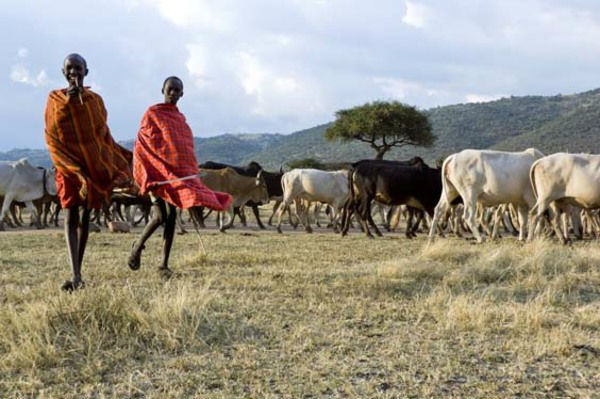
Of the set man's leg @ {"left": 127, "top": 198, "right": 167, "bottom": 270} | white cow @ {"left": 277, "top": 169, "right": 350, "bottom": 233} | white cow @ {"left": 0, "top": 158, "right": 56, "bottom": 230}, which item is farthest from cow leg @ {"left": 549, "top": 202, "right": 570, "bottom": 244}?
white cow @ {"left": 0, "top": 158, "right": 56, "bottom": 230}

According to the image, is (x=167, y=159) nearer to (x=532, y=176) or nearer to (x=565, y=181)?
(x=565, y=181)

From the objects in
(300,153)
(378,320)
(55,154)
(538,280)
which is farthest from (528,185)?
(300,153)

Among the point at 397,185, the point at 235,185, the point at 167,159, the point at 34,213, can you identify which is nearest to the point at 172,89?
the point at 167,159

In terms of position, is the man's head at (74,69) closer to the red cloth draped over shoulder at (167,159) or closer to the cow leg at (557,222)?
the red cloth draped over shoulder at (167,159)

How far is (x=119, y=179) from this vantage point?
250 inches

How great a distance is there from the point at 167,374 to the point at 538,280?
4483 mm

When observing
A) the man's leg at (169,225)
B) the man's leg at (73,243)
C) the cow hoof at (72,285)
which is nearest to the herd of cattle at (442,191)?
the man's leg at (169,225)

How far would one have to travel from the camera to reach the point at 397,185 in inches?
607

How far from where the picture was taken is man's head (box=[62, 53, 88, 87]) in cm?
592

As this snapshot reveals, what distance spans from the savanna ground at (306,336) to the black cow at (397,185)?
7.89 metres

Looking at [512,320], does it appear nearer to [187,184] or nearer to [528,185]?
[187,184]

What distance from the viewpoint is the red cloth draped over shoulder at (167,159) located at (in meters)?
7.03

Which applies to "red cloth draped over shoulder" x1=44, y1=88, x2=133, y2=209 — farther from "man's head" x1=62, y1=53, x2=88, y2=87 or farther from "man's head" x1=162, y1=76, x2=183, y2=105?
"man's head" x1=162, y1=76, x2=183, y2=105

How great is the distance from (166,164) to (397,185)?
8.97 meters
